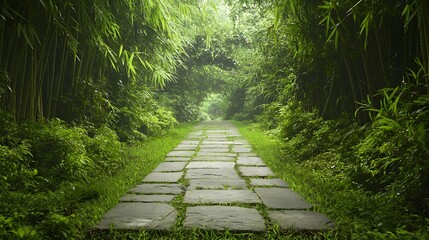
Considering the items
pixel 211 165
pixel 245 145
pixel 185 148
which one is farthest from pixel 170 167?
pixel 245 145

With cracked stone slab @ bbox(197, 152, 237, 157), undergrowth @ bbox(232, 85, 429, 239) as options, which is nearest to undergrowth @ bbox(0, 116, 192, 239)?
cracked stone slab @ bbox(197, 152, 237, 157)

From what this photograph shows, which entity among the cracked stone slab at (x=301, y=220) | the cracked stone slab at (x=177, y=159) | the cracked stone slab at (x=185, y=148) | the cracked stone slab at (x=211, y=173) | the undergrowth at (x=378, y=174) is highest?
the undergrowth at (x=378, y=174)

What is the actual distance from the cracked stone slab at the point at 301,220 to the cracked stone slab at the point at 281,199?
0.46 feet

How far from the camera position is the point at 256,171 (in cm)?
389

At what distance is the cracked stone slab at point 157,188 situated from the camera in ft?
9.63

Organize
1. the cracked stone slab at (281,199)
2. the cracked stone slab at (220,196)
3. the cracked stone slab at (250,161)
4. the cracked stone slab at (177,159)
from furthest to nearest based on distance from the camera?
the cracked stone slab at (177,159)
the cracked stone slab at (250,161)
the cracked stone slab at (220,196)
the cracked stone slab at (281,199)

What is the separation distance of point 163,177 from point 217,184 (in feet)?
1.91

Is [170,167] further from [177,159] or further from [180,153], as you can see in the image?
[180,153]

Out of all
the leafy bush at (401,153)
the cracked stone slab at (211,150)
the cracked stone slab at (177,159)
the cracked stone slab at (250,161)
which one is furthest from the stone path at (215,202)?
the cracked stone slab at (211,150)

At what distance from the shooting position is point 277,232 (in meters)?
2.02

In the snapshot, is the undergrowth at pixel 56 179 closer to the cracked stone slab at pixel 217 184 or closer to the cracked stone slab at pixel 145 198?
the cracked stone slab at pixel 145 198

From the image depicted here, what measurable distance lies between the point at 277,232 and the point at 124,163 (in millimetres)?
2594

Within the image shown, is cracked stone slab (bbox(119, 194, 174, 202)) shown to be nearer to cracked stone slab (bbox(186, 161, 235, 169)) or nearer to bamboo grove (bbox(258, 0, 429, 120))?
cracked stone slab (bbox(186, 161, 235, 169))

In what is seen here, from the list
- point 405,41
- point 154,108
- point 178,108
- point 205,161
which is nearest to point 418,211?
point 405,41
